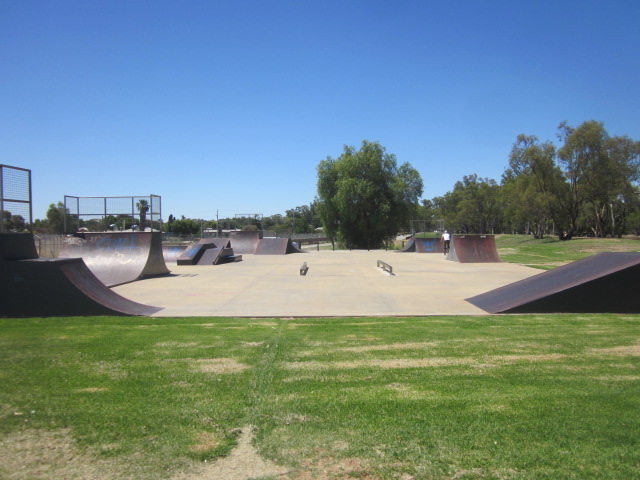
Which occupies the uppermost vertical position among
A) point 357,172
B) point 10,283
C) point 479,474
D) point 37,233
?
point 357,172

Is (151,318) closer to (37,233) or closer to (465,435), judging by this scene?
(465,435)

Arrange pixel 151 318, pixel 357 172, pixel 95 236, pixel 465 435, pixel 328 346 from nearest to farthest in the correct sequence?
pixel 465 435
pixel 328 346
pixel 151 318
pixel 95 236
pixel 357 172

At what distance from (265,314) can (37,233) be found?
49.4ft

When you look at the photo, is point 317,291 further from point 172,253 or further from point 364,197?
point 364,197

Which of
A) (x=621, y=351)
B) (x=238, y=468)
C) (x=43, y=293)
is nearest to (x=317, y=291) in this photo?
(x=43, y=293)

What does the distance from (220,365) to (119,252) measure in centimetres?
1408

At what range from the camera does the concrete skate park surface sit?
32.1 ft

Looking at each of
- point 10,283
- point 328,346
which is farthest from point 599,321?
point 10,283

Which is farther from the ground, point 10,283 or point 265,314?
point 10,283

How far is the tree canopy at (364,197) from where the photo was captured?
166 feet

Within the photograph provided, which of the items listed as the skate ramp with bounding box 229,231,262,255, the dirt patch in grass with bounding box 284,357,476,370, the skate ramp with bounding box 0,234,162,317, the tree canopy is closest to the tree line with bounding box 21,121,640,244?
the tree canopy

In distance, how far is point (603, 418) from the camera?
3574mm

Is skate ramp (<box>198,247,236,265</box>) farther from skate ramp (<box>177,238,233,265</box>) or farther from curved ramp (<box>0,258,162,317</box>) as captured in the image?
curved ramp (<box>0,258,162,317</box>)

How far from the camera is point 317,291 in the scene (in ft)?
42.1
